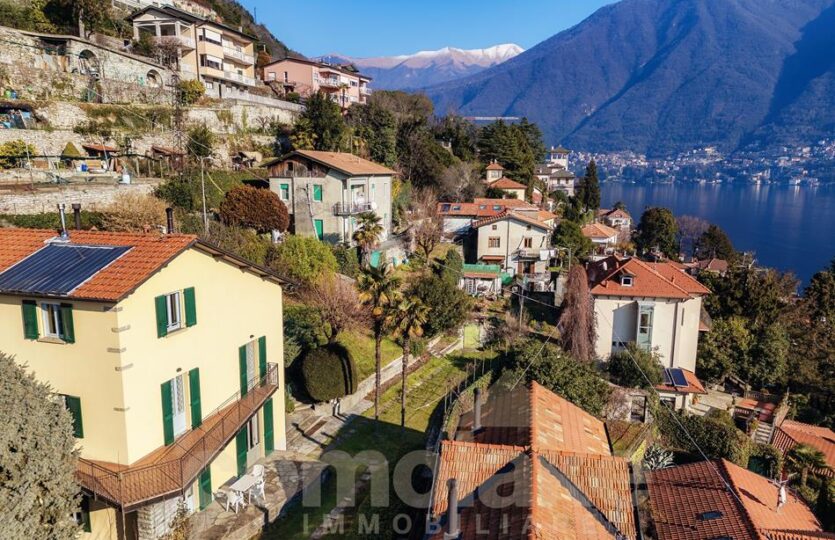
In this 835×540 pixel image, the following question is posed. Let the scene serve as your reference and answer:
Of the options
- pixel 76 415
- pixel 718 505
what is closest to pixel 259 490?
pixel 76 415

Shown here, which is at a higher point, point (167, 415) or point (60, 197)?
point (60, 197)

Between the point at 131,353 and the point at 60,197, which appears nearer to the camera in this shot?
the point at 131,353

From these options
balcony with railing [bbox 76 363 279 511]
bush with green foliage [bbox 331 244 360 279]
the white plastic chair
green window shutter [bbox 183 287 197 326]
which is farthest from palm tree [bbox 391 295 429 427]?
bush with green foliage [bbox 331 244 360 279]

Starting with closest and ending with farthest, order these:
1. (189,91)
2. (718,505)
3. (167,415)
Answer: (167,415) → (718,505) → (189,91)

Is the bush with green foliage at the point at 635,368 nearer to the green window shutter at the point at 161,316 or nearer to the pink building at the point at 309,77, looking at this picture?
the green window shutter at the point at 161,316

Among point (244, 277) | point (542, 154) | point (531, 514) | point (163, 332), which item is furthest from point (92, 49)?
point (542, 154)

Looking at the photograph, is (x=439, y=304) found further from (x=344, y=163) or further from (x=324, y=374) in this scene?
(x=344, y=163)

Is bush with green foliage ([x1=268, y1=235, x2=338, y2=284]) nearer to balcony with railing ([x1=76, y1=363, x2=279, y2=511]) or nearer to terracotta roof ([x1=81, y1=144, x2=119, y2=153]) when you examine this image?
balcony with railing ([x1=76, y1=363, x2=279, y2=511])
